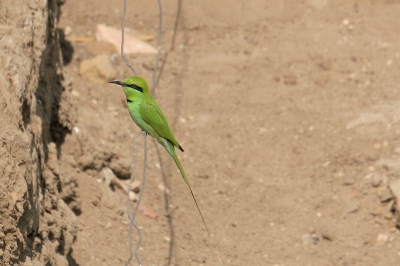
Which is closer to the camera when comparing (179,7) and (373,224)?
(373,224)

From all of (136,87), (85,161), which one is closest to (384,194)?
(85,161)

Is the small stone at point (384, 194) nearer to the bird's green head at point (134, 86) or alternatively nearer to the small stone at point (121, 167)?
the small stone at point (121, 167)

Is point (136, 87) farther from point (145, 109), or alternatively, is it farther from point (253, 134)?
point (253, 134)

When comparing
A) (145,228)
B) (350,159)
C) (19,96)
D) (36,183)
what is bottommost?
(145,228)

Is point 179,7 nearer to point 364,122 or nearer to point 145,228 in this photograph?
point 364,122

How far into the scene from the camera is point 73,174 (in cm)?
519

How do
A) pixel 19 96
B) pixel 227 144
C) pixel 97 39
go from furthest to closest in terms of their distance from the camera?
pixel 97 39
pixel 227 144
pixel 19 96

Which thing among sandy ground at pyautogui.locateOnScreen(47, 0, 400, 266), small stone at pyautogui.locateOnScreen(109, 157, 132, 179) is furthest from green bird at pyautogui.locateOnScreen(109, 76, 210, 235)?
small stone at pyautogui.locateOnScreen(109, 157, 132, 179)

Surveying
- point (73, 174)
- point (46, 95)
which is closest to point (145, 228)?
point (73, 174)

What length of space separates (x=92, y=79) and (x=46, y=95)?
2.12 metres

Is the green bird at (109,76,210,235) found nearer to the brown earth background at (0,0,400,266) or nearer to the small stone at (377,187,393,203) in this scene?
the brown earth background at (0,0,400,266)

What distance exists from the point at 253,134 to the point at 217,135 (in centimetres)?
36

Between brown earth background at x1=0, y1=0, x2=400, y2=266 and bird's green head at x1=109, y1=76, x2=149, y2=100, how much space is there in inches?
21.8

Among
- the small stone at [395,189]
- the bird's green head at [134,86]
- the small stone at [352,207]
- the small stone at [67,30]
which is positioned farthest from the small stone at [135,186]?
the small stone at [67,30]
